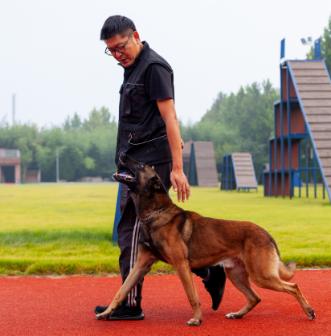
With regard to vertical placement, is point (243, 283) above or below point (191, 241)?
below

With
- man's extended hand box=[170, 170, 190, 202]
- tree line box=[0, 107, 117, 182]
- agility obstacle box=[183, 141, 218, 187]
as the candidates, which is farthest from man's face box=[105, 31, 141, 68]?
tree line box=[0, 107, 117, 182]

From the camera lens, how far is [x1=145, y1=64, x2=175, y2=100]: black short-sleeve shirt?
5.38 meters

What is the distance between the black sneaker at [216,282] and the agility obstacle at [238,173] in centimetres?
3526

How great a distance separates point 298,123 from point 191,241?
24.8 m

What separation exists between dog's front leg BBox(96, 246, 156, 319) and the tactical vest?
721 mm

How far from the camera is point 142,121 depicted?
555 centimetres

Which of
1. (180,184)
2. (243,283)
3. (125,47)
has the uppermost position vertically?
(125,47)

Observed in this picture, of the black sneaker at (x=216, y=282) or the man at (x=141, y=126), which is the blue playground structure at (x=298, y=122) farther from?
the man at (x=141, y=126)

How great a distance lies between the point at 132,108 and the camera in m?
5.55

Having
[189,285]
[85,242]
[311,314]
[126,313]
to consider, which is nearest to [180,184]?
[189,285]

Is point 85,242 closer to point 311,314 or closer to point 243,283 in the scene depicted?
point 243,283

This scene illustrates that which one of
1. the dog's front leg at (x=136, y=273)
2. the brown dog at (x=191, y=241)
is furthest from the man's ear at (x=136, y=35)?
the dog's front leg at (x=136, y=273)

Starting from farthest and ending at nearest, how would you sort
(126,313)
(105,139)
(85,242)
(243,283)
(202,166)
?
(105,139) < (202,166) < (85,242) < (243,283) < (126,313)

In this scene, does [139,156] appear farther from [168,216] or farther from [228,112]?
[228,112]
